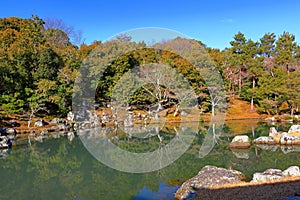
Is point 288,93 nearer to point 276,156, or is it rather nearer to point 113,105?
point 276,156

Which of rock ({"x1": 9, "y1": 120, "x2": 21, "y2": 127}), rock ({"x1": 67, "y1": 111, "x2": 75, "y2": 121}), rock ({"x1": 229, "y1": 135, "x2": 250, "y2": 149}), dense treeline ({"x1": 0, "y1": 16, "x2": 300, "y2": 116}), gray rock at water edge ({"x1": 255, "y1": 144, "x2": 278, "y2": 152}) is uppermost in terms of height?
dense treeline ({"x1": 0, "y1": 16, "x2": 300, "y2": 116})

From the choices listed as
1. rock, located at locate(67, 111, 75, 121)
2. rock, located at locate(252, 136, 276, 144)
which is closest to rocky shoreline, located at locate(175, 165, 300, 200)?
rock, located at locate(252, 136, 276, 144)

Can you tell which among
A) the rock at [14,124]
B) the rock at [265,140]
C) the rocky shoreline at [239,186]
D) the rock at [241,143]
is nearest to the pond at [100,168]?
the rock at [241,143]

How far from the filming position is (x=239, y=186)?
287 inches

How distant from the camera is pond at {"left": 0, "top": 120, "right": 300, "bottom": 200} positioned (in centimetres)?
914

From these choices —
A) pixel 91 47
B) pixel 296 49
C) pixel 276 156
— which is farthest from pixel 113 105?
pixel 296 49

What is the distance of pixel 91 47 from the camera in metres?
32.8

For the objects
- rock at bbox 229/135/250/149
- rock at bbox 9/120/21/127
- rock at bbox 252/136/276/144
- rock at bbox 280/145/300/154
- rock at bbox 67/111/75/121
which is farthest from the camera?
rock at bbox 67/111/75/121

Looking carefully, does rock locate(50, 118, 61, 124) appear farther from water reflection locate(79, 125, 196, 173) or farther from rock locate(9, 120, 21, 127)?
water reflection locate(79, 125, 196, 173)

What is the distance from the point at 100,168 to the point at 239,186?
6751mm

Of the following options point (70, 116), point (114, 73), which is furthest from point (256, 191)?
point (114, 73)

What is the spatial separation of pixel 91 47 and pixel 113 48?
6.09 meters

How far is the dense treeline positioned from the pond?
8.76 m

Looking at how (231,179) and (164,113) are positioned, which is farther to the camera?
(164,113)
